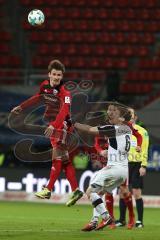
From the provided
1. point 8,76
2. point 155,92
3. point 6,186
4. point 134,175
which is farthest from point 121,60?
point 134,175

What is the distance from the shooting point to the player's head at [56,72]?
1237 cm

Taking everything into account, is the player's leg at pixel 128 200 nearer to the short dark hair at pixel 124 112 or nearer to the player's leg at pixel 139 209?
the player's leg at pixel 139 209

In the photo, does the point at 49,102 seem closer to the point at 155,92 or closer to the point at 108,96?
the point at 108,96

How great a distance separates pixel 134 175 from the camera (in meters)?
14.0

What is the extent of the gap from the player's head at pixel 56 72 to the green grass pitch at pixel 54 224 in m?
2.34

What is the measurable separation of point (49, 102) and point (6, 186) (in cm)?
864

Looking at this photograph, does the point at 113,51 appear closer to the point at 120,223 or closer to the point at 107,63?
the point at 107,63

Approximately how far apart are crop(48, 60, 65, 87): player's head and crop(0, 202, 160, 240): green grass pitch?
2344 millimetres

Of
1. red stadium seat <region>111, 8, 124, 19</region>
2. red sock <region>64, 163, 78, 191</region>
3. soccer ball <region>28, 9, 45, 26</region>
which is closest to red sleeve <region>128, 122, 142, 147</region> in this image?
red sock <region>64, 163, 78, 191</region>

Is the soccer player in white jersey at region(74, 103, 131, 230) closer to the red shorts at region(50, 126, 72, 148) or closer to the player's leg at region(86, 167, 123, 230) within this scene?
the player's leg at region(86, 167, 123, 230)

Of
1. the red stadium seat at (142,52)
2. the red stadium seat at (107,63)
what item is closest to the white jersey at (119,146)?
the red stadium seat at (107,63)

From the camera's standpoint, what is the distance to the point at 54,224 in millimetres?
13648

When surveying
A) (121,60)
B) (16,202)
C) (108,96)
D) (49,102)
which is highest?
A: (121,60)

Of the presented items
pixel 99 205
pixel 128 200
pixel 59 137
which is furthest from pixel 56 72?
pixel 128 200
